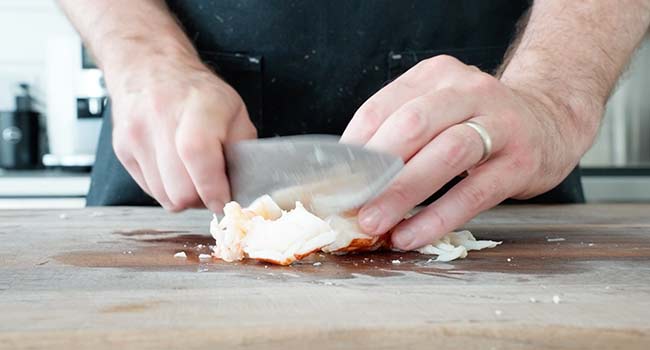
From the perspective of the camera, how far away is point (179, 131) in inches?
33.9

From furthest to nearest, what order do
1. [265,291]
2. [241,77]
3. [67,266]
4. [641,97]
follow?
[641,97] → [241,77] → [67,266] → [265,291]

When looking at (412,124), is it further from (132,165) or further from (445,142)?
(132,165)

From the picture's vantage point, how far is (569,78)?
40.4 inches

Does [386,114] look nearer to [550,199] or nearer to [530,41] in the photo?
[530,41]

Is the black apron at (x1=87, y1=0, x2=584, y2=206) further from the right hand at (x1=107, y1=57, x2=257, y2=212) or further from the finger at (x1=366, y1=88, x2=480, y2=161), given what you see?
the finger at (x1=366, y1=88, x2=480, y2=161)

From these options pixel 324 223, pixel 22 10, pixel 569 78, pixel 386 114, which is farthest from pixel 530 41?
pixel 22 10

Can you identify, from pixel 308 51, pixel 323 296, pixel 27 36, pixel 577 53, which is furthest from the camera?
pixel 27 36

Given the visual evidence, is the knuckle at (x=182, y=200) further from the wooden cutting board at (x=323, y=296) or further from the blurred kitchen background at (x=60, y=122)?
the blurred kitchen background at (x=60, y=122)

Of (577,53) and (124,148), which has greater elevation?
(577,53)

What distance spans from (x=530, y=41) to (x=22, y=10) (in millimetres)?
2021

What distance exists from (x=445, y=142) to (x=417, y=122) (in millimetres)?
34

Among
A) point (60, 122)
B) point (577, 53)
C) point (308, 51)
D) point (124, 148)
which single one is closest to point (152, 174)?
point (124, 148)

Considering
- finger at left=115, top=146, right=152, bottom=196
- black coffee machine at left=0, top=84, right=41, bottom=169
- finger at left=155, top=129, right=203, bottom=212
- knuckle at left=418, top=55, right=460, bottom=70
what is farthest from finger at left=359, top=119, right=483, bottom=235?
black coffee machine at left=0, top=84, right=41, bottom=169

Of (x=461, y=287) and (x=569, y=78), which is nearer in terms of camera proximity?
(x=461, y=287)
